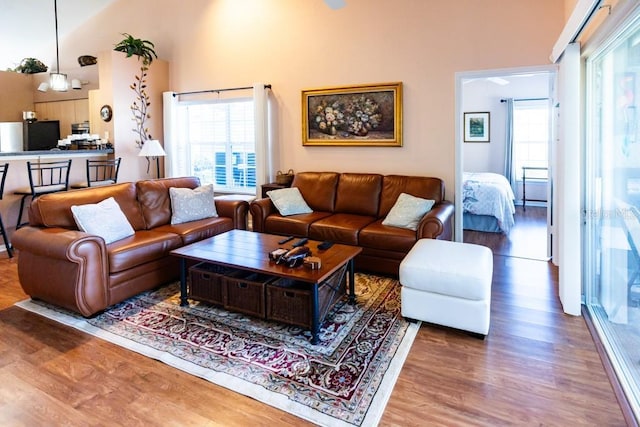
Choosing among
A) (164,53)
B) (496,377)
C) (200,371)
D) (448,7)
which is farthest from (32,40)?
(496,377)

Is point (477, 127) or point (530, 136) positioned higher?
point (477, 127)

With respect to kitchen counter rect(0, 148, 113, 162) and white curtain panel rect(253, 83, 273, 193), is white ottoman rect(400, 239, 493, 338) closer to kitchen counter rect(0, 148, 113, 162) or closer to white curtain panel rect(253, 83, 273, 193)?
white curtain panel rect(253, 83, 273, 193)

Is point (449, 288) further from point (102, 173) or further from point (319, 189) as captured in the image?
point (102, 173)

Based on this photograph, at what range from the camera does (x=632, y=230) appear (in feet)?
7.45

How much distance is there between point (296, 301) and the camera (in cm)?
276

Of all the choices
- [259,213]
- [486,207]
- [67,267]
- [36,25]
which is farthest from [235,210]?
[36,25]

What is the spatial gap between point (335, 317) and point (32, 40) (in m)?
8.13

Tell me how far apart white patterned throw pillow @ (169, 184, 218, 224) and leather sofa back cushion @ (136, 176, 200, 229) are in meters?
0.07

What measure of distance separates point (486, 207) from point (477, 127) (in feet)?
10.9

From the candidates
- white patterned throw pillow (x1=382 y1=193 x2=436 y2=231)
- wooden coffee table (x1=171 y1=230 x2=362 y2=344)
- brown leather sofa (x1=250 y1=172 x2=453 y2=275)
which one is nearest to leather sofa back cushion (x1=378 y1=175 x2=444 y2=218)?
brown leather sofa (x1=250 y1=172 x2=453 y2=275)

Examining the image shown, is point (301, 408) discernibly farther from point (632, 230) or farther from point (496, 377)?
point (632, 230)

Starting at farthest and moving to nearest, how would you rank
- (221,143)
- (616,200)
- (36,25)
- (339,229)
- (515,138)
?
(515,138) < (36,25) < (221,143) < (339,229) < (616,200)

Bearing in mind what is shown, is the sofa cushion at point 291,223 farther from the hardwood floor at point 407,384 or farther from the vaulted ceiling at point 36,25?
the vaulted ceiling at point 36,25

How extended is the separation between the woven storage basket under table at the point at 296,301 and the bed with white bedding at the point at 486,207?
346cm
